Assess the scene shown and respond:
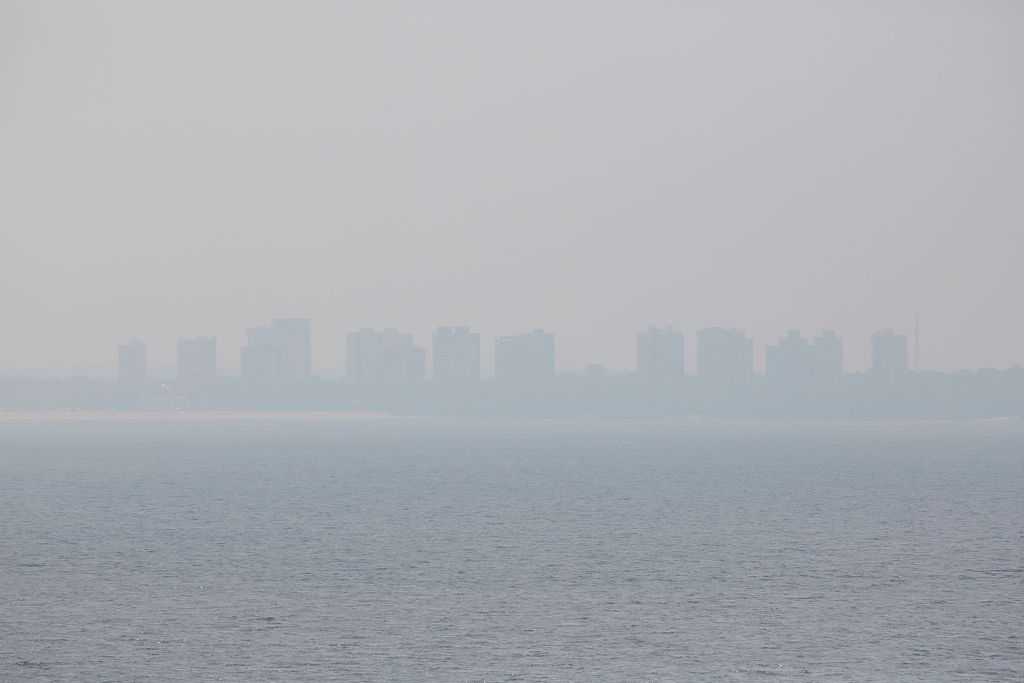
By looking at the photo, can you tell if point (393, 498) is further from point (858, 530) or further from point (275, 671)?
point (275, 671)

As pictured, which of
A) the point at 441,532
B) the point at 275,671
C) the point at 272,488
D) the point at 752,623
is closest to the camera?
the point at 275,671

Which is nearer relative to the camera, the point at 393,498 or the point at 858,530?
the point at 858,530

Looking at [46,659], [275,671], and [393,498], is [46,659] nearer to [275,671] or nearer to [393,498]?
[275,671]

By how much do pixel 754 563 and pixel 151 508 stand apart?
2674 inches

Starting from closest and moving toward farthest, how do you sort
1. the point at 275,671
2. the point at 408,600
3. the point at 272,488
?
the point at 275,671 < the point at 408,600 < the point at 272,488

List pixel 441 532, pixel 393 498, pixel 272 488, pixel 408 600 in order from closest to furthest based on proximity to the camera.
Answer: pixel 408 600, pixel 441 532, pixel 393 498, pixel 272 488

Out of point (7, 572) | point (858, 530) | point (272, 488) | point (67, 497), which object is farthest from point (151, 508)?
point (858, 530)

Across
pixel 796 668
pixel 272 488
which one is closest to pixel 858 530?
pixel 796 668

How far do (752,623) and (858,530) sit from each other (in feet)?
152

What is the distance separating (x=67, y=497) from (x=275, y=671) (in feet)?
316

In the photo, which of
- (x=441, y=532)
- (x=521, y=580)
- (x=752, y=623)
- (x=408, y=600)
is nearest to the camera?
(x=752, y=623)

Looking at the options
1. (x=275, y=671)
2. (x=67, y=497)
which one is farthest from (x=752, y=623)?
(x=67, y=497)

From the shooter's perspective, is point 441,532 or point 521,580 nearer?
point 521,580

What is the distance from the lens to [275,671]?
5131cm
